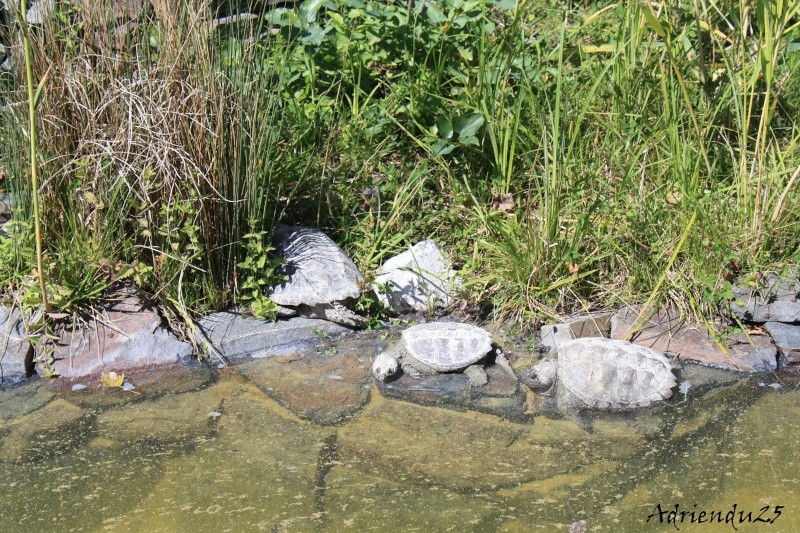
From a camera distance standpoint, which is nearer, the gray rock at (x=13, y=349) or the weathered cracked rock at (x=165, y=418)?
the weathered cracked rock at (x=165, y=418)

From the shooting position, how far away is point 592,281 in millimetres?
3830

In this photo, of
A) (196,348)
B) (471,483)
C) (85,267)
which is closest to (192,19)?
(85,267)

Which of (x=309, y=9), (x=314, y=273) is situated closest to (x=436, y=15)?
(x=309, y=9)

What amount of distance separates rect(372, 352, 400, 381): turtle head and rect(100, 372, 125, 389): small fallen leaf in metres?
1.00

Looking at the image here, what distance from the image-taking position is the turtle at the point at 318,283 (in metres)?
3.67

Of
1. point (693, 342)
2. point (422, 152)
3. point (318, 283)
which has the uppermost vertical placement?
point (422, 152)

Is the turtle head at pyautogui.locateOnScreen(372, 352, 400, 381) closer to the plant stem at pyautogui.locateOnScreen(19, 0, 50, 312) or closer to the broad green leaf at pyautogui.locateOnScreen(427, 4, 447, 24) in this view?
the plant stem at pyautogui.locateOnScreen(19, 0, 50, 312)

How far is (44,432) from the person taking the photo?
304 centimetres

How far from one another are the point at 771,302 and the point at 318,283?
1909 millimetres

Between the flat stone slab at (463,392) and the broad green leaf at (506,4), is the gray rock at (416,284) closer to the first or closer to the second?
the flat stone slab at (463,392)

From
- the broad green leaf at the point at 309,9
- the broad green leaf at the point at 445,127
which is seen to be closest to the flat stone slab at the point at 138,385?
the broad green leaf at the point at 445,127

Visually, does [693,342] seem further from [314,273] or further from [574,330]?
[314,273]

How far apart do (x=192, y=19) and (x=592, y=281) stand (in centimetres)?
204

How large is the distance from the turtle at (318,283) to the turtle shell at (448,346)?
0.37 meters
